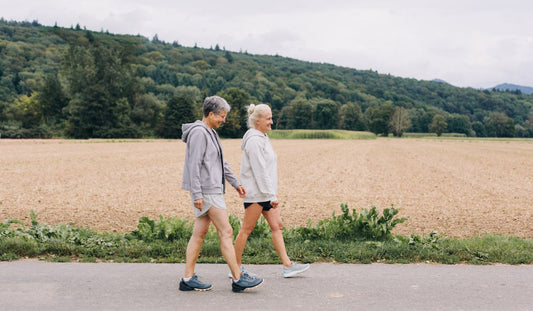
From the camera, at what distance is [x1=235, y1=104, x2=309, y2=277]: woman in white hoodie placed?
4.89m

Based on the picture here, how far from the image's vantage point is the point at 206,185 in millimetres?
4555

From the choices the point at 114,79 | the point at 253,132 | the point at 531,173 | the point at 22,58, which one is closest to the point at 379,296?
the point at 253,132

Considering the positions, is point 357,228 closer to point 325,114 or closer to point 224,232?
point 224,232

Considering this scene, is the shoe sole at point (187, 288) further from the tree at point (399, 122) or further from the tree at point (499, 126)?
the tree at point (499, 126)

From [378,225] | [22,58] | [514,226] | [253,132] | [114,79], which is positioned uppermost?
[22,58]

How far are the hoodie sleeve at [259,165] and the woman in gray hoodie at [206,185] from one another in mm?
361

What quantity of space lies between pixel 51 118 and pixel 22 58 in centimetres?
2878

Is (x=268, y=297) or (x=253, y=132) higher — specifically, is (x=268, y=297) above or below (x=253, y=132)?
below

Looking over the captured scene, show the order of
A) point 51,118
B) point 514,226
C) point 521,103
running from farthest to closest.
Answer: point 521,103, point 51,118, point 514,226

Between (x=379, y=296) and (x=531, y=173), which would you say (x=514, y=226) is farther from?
(x=531, y=173)

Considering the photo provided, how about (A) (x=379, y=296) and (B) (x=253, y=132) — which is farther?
(B) (x=253, y=132)

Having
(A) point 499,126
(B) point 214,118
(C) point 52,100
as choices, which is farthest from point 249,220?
(A) point 499,126

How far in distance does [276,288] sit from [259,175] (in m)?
1.17

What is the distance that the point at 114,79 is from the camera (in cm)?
7744
